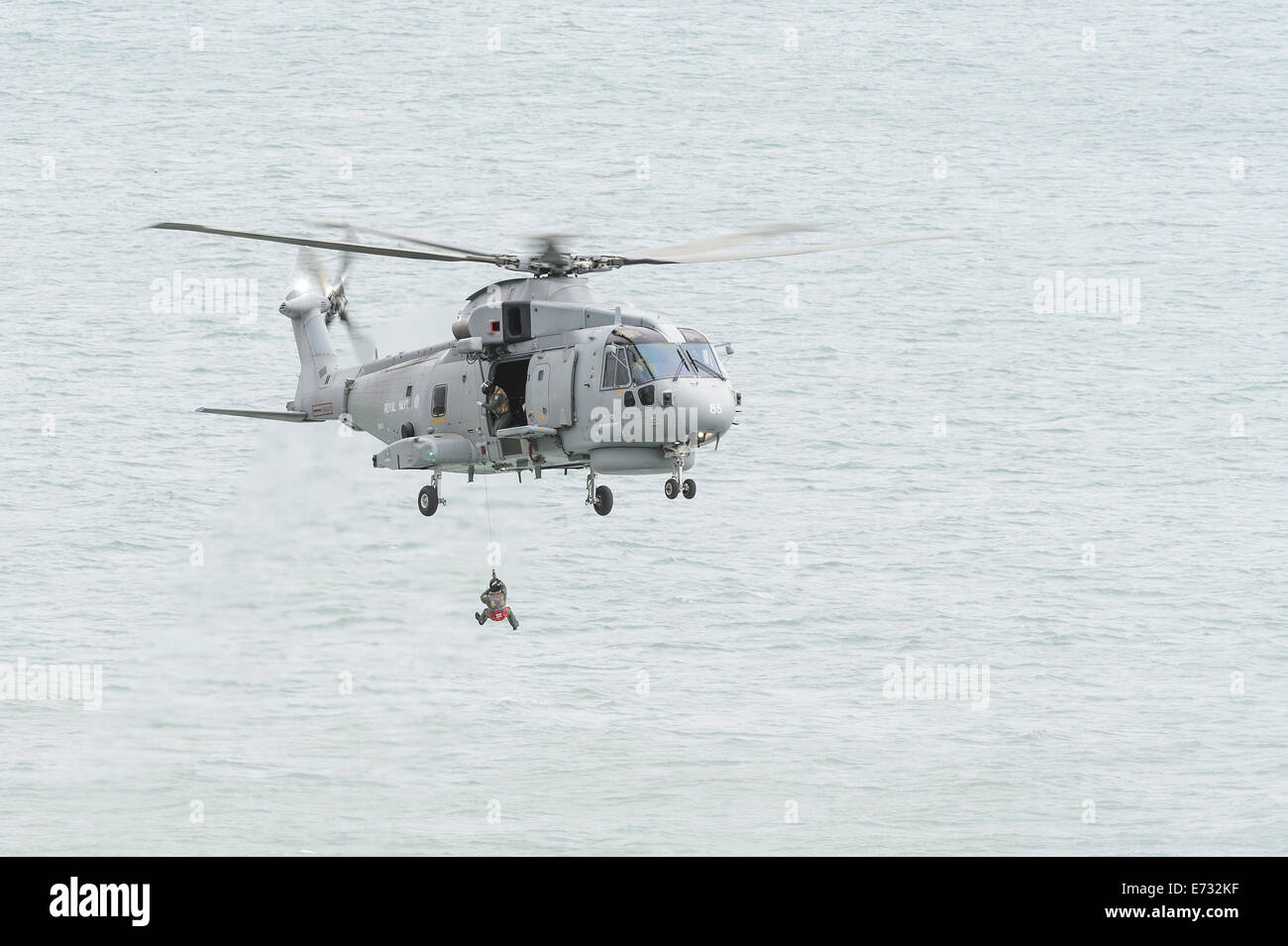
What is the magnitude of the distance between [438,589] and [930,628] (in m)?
52.0

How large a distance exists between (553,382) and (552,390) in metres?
0.16

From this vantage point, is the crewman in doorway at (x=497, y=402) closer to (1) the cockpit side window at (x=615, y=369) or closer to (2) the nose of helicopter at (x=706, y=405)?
(1) the cockpit side window at (x=615, y=369)

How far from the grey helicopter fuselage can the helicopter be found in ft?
0.09

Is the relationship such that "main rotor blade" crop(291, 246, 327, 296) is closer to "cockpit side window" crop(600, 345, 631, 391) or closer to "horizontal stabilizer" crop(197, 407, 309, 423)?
"horizontal stabilizer" crop(197, 407, 309, 423)

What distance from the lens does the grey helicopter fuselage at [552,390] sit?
33.2 metres

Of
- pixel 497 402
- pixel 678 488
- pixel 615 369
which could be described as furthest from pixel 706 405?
pixel 497 402

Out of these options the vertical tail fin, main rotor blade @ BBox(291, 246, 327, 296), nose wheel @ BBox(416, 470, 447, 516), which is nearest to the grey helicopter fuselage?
nose wheel @ BBox(416, 470, 447, 516)

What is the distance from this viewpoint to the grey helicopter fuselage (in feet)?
109

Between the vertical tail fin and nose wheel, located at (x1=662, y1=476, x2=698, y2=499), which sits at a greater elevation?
the vertical tail fin

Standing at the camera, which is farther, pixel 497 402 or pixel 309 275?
pixel 309 275

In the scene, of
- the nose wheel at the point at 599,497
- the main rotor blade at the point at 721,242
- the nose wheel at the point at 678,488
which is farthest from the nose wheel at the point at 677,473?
the main rotor blade at the point at 721,242

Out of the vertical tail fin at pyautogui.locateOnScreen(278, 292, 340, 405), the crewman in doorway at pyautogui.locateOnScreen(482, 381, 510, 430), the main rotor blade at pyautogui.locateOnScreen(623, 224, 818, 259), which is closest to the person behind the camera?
the main rotor blade at pyautogui.locateOnScreen(623, 224, 818, 259)

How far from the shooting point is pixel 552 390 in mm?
34750

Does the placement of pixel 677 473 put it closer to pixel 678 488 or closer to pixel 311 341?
pixel 678 488
